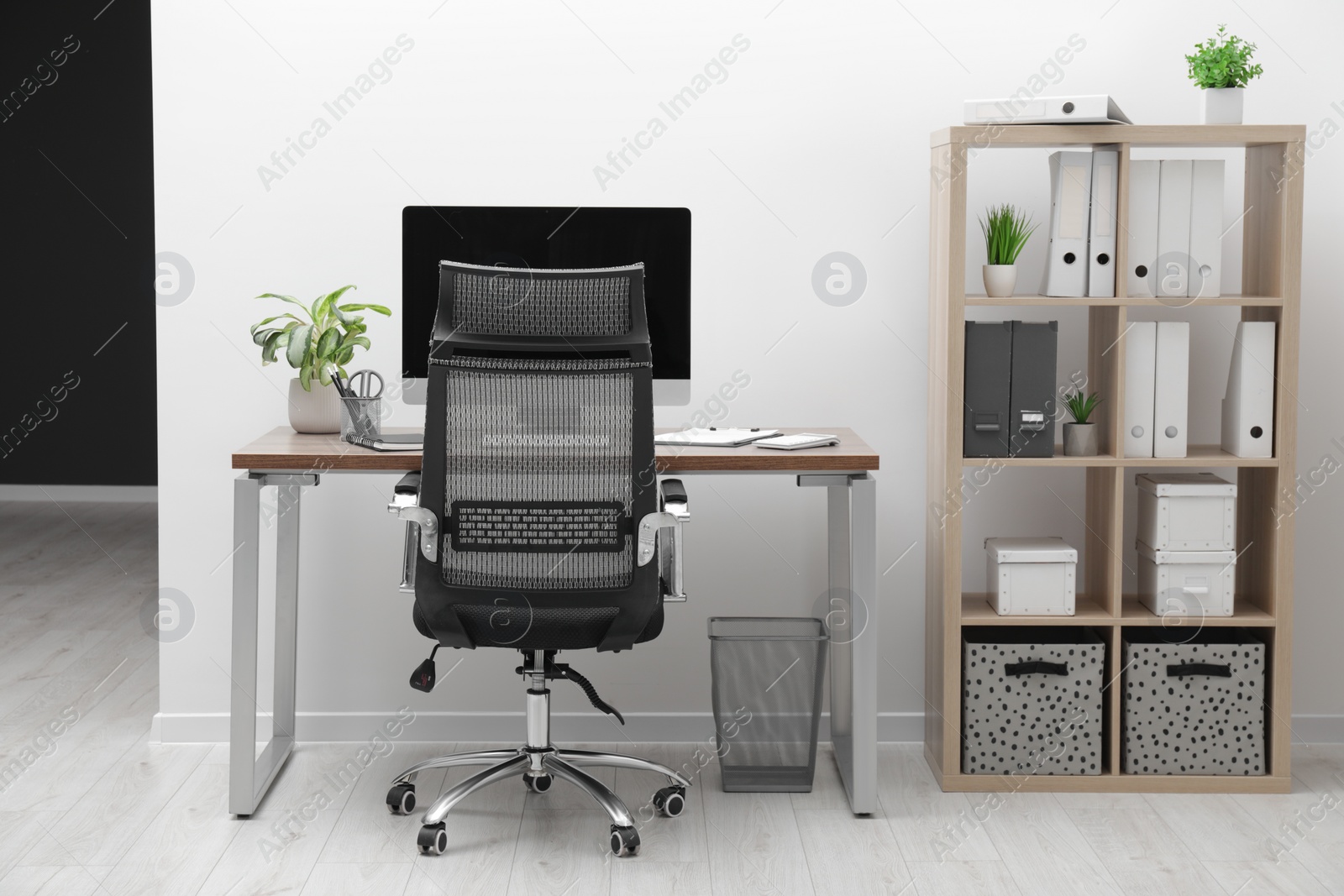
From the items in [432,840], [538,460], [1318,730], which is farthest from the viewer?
[1318,730]

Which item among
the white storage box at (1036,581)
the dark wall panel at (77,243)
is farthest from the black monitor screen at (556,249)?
the dark wall panel at (77,243)

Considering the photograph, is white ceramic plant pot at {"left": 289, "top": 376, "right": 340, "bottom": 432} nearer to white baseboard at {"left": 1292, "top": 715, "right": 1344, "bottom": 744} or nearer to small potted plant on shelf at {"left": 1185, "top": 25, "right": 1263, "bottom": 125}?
small potted plant on shelf at {"left": 1185, "top": 25, "right": 1263, "bottom": 125}

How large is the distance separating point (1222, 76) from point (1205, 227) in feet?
1.17

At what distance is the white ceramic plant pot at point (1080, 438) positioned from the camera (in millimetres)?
2873

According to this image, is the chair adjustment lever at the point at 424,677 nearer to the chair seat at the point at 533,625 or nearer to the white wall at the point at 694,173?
the chair seat at the point at 533,625

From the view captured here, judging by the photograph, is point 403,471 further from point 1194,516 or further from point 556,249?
point 1194,516

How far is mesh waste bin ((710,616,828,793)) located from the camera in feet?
9.42

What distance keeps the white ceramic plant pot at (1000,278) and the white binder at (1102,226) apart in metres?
0.18

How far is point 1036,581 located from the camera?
9.45ft

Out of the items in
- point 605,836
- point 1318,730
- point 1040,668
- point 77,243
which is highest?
point 77,243

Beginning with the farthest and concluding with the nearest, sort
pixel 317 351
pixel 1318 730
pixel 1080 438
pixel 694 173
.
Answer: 1. pixel 1318 730
2. pixel 694 173
3. pixel 1080 438
4. pixel 317 351

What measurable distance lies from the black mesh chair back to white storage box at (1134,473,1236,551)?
4.30ft

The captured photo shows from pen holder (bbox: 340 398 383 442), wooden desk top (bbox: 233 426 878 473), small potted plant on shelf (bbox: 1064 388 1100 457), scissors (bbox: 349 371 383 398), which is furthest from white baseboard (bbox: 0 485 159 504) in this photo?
small potted plant on shelf (bbox: 1064 388 1100 457)

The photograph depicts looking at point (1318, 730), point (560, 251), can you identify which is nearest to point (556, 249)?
point (560, 251)
